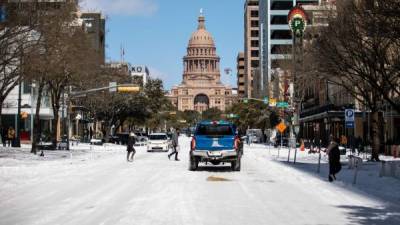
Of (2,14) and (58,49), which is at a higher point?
(2,14)

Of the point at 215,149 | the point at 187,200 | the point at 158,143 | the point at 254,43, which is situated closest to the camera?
the point at 187,200

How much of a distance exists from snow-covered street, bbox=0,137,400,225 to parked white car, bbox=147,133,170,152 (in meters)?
28.2

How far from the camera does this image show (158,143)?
53.9 metres

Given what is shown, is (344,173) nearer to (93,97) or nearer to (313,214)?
(313,214)

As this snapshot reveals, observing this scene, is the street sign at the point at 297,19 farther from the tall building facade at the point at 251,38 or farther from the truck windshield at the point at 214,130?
the tall building facade at the point at 251,38

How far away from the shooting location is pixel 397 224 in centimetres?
1249

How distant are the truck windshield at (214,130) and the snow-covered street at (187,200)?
11.9ft

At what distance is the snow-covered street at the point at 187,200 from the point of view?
508 inches

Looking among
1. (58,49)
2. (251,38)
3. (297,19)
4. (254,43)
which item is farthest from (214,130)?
(254,43)

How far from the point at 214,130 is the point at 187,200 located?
12942 millimetres

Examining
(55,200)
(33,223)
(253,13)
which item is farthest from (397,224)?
(253,13)

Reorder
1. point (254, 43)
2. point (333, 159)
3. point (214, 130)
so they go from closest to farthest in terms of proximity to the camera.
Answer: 1. point (333, 159)
2. point (214, 130)
3. point (254, 43)

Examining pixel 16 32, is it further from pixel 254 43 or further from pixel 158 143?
pixel 254 43

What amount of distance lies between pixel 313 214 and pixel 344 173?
1420 cm
